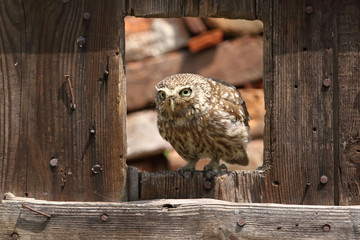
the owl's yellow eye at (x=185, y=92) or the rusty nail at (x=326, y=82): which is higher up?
the rusty nail at (x=326, y=82)

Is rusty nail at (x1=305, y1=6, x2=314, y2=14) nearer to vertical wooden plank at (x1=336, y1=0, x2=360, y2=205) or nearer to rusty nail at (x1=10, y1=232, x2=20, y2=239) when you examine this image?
vertical wooden plank at (x1=336, y1=0, x2=360, y2=205)

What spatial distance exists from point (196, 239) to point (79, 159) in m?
0.99

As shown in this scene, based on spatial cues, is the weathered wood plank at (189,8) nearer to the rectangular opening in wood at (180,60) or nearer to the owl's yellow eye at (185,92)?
the owl's yellow eye at (185,92)

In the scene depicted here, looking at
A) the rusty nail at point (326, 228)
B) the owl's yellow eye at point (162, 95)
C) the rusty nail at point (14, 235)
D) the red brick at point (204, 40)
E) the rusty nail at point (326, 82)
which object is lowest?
the rusty nail at point (14, 235)

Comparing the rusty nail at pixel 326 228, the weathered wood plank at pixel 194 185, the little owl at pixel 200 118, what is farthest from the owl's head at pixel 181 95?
the rusty nail at pixel 326 228

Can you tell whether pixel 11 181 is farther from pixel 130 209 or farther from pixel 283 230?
pixel 283 230

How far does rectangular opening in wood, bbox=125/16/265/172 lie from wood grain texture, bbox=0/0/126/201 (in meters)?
2.92

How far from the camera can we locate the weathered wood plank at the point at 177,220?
16.7 feet

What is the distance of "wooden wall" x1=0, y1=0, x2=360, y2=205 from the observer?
531 centimetres

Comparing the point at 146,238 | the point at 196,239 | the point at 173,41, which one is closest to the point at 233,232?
the point at 196,239

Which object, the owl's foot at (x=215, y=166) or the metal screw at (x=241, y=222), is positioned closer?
the metal screw at (x=241, y=222)

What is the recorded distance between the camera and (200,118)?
5.69m

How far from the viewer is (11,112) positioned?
5.35 m

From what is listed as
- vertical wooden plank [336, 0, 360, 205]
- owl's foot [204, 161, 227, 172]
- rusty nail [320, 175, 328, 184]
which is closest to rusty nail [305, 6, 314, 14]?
vertical wooden plank [336, 0, 360, 205]
